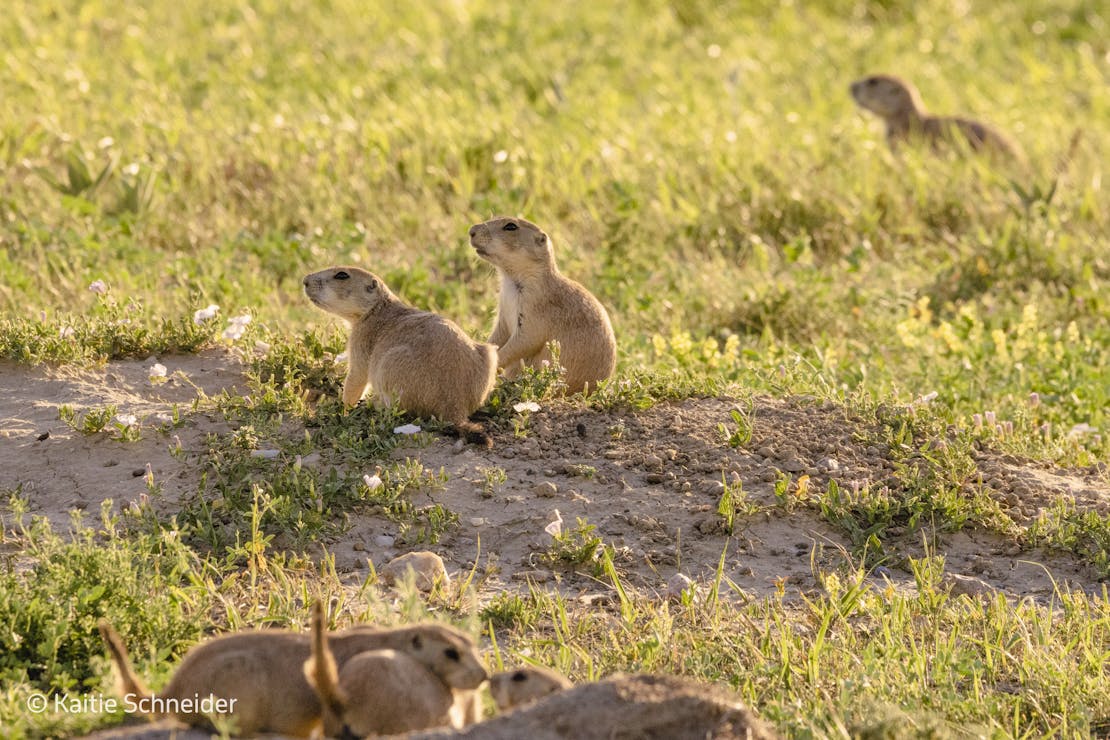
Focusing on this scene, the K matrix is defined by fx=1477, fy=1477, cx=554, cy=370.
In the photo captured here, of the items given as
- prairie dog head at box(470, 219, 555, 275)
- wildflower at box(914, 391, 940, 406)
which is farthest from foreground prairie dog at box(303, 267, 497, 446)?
wildflower at box(914, 391, 940, 406)

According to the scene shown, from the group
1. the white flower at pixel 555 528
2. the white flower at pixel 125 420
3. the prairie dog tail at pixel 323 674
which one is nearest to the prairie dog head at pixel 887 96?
the white flower at pixel 555 528

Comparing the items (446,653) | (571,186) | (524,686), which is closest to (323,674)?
(446,653)

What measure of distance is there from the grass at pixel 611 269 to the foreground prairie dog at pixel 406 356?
18 cm

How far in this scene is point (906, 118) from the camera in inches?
448

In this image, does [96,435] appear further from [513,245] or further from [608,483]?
[513,245]

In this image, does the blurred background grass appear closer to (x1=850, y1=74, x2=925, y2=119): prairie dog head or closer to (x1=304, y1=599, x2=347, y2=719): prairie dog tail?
(x1=850, y1=74, x2=925, y2=119): prairie dog head

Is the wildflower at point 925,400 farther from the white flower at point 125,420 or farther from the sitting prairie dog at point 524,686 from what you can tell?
the white flower at point 125,420

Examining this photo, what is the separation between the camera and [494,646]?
4184 mm

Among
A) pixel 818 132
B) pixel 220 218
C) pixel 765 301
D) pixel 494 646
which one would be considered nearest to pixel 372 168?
pixel 220 218

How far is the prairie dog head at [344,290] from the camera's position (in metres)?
5.89

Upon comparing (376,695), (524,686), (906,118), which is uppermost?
(376,695)

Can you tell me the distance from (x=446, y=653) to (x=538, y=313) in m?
3.09

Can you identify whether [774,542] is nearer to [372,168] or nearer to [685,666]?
[685,666]

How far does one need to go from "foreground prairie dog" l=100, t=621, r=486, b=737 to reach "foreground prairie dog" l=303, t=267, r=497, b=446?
6.65ft
